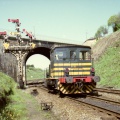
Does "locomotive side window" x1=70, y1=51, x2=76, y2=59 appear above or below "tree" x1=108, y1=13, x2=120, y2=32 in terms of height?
below

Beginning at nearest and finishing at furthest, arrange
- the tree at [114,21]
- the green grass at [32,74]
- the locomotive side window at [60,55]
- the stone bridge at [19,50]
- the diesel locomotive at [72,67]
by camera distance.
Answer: the diesel locomotive at [72,67] < the locomotive side window at [60,55] < the stone bridge at [19,50] < the tree at [114,21] < the green grass at [32,74]

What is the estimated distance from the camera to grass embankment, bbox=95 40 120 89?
1954 cm

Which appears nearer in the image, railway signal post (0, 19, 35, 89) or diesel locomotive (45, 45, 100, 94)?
diesel locomotive (45, 45, 100, 94)

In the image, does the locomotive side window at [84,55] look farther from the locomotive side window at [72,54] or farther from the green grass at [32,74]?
the green grass at [32,74]

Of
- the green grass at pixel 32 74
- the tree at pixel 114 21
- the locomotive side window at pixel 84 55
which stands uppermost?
the tree at pixel 114 21

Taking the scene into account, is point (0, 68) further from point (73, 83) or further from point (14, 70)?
point (73, 83)

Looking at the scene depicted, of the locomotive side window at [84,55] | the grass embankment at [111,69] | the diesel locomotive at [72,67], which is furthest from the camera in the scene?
the grass embankment at [111,69]

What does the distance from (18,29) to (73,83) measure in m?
15.8

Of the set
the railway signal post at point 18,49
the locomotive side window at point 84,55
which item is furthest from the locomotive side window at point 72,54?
the railway signal post at point 18,49

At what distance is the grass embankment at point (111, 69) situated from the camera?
19.5 meters

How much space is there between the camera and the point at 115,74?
20766mm

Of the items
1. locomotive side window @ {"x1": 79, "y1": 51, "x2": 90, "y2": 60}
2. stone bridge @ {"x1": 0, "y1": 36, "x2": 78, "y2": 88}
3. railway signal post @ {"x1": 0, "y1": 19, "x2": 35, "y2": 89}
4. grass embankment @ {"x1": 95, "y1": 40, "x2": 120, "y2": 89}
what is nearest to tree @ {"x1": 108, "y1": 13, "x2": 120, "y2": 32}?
grass embankment @ {"x1": 95, "y1": 40, "x2": 120, "y2": 89}

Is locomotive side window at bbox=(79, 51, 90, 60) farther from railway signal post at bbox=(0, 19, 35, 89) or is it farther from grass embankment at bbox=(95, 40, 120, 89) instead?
railway signal post at bbox=(0, 19, 35, 89)

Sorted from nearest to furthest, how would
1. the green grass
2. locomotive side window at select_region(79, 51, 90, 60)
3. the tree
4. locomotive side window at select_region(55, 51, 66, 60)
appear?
locomotive side window at select_region(55, 51, 66, 60) < locomotive side window at select_region(79, 51, 90, 60) < the tree < the green grass
